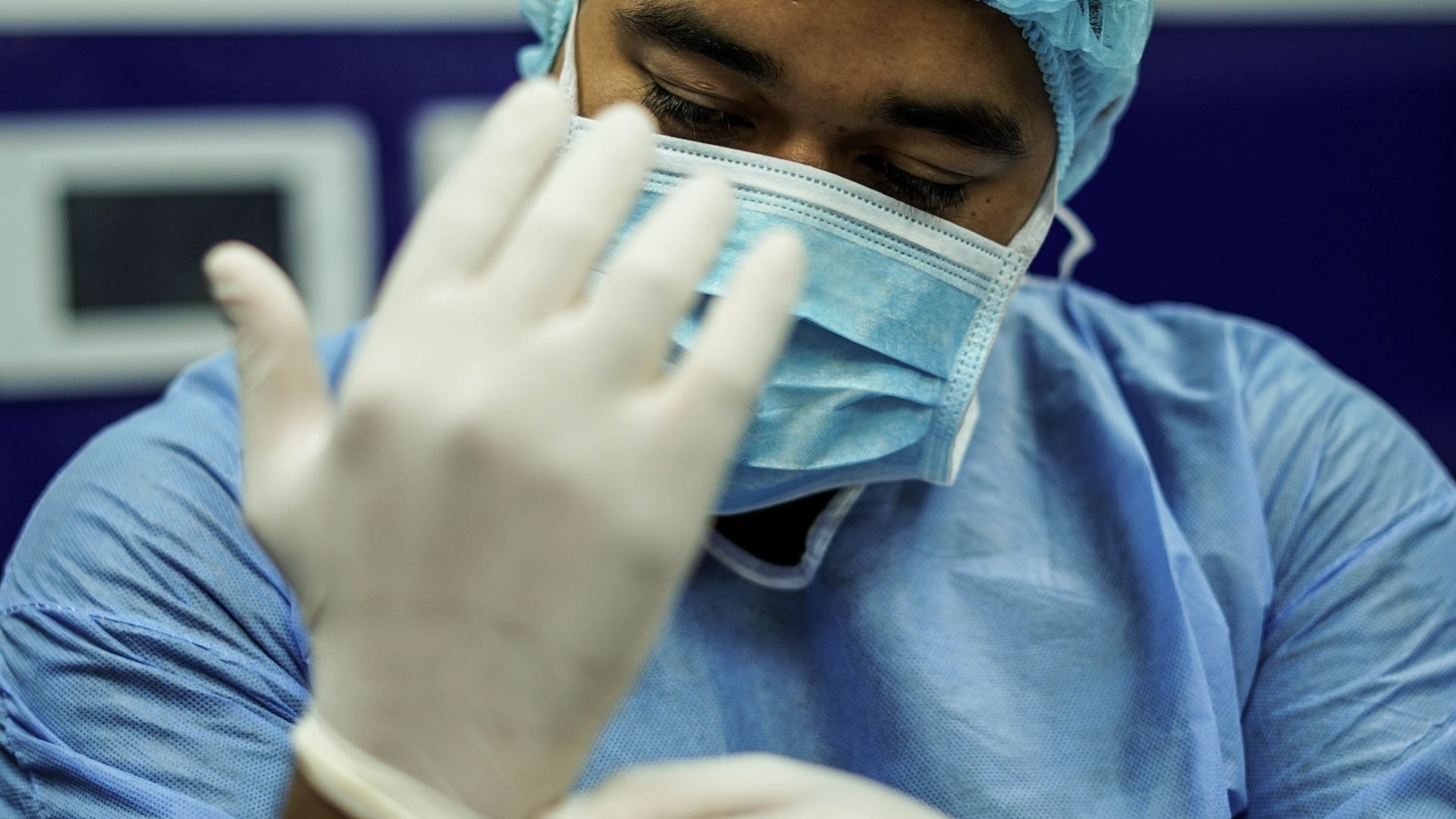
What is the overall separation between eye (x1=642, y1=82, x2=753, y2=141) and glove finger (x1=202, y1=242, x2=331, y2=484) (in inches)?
13.9

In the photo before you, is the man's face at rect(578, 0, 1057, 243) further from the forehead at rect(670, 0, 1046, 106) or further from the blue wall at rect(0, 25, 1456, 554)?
the blue wall at rect(0, 25, 1456, 554)

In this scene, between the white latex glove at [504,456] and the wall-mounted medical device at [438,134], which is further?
the wall-mounted medical device at [438,134]

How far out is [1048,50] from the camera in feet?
3.14

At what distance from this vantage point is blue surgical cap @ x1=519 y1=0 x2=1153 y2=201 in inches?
36.8

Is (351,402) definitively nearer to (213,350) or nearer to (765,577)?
(765,577)

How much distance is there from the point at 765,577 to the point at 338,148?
4.02 feet

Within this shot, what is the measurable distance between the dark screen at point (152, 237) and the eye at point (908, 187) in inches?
49.5

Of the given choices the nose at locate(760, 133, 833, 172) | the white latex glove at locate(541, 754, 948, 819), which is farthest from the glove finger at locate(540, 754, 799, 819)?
the nose at locate(760, 133, 833, 172)

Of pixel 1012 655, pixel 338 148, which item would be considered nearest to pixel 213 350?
pixel 338 148

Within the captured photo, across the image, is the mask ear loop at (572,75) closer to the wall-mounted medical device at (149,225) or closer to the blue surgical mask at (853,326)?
the blue surgical mask at (853,326)

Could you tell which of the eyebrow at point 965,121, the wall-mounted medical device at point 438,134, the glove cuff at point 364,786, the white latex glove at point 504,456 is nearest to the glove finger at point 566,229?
the white latex glove at point 504,456

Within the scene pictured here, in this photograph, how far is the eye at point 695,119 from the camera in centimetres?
92

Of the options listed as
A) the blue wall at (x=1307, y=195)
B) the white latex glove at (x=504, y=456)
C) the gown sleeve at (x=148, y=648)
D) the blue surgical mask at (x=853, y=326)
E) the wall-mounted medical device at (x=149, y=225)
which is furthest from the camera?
the blue wall at (x=1307, y=195)

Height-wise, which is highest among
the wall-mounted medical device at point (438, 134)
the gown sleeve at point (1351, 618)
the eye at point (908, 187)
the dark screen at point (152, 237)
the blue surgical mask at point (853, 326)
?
the eye at point (908, 187)
